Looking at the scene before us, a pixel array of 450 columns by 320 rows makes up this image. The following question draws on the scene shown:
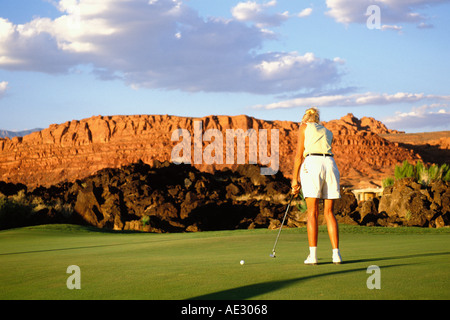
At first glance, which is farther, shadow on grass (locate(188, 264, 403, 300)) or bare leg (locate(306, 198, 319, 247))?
bare leg (locate(306, 198, 319, 247))

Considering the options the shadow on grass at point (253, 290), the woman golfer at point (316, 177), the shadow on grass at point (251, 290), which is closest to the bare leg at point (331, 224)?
the woman golfer at point (316, 177)

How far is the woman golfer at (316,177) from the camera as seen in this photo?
717cm

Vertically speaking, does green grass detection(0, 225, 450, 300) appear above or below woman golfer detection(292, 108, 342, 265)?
below

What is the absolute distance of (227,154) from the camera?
10756cm

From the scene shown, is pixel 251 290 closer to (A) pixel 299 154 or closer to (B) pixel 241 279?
(B) pixel 241 279

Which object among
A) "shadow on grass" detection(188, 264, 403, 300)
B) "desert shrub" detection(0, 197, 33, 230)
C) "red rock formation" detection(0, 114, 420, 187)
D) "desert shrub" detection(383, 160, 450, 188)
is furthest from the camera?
"red rock formation" detection(0, 114, 420, 187)

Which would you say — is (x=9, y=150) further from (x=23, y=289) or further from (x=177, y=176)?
(x=23, y=289)

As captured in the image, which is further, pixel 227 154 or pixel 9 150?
pixel 9 150

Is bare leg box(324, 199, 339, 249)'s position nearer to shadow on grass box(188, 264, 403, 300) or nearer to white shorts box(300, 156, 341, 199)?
white shorts box(300, 156, 341, 199)

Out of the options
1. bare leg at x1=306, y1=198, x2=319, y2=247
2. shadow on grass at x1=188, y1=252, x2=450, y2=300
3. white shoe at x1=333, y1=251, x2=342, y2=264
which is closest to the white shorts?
bare leg at x1=306, y1=198, x2=319, y2=247

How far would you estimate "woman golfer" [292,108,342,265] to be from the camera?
7168mm
